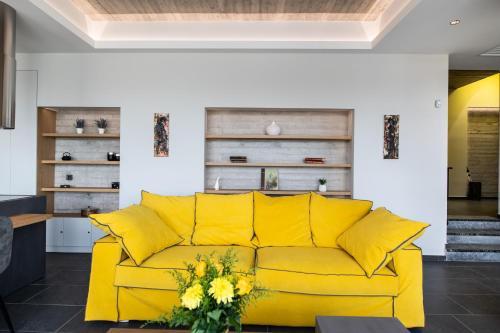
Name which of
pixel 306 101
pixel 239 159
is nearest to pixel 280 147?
pixel 239 159

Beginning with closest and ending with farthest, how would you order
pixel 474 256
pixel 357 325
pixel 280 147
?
pixel 357 325, pixel 474 256, pixel 280 147

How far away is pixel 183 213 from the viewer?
3406 mm

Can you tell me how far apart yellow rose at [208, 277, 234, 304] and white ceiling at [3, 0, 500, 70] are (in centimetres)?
314

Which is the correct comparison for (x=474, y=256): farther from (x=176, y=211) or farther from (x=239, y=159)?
(x=176, y=211)

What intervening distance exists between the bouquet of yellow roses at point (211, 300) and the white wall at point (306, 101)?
3.24 metres

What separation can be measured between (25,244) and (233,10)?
3.36m

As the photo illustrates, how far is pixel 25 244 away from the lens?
3.41 meters

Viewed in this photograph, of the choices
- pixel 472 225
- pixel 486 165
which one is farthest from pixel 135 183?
pixel 486 165

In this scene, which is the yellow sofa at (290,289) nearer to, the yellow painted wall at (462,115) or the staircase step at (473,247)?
the staircase step at (473,247)

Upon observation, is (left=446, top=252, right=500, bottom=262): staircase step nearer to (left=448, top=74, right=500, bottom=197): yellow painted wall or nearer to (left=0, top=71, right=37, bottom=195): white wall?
(left=448, top=74, right=500, bottom=197): yellow painted wall

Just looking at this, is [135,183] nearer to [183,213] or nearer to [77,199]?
[77,199]

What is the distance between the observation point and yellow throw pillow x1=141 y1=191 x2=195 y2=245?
3.34 meters

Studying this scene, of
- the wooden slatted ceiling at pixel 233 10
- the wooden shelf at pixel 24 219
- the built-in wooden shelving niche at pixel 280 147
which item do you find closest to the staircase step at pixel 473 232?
the built-in wooden shelving niche at pixel 280 147

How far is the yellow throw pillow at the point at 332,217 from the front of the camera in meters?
3.27
